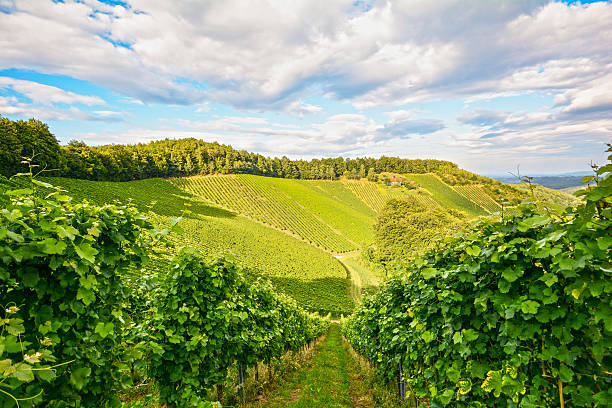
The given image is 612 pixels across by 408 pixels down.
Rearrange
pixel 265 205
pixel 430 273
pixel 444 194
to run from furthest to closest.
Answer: pixel 444 194 < pixel 265 205 < pixel 430 273

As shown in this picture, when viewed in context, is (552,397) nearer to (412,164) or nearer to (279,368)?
(279,368)

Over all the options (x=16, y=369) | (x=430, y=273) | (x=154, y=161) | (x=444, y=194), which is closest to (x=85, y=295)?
(x=16, y=369)

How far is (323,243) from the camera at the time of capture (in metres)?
72.9

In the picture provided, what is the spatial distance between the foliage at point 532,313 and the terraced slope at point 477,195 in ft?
431

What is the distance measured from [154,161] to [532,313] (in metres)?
118

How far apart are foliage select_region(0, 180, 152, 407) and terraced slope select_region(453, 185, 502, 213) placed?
439 ft

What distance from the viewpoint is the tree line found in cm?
4791

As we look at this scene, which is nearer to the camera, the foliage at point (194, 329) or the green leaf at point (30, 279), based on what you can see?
the green leaf at point (30, 279)

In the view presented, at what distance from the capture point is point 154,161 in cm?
10206

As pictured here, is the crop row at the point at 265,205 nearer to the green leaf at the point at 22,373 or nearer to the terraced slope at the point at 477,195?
the green leaf at the point at 22,373

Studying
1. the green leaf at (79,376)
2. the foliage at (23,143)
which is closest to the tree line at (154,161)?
the foliage at (23,143)

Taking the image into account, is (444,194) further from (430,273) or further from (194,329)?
(194,329)

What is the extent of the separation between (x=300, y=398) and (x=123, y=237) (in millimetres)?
6913

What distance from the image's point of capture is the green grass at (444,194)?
4233 inches
